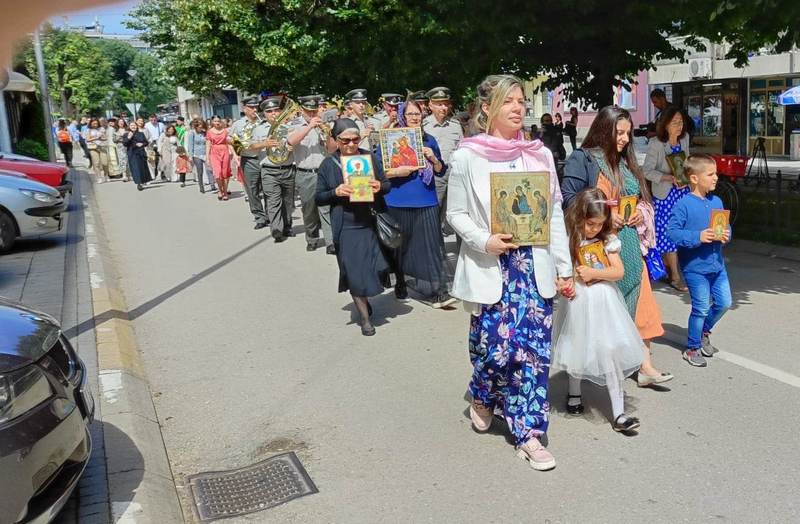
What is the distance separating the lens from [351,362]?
595 cm

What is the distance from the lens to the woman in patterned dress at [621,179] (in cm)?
493

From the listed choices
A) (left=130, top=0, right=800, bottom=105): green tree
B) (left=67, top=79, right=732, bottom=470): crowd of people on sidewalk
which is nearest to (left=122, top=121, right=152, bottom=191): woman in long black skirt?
(left=130, top=0, right=800, bottom=105): green tree

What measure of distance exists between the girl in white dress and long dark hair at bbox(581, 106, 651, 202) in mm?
509

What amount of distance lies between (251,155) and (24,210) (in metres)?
3.41

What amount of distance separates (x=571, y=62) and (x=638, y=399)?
23.8 feet

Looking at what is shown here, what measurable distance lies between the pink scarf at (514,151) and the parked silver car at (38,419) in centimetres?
220

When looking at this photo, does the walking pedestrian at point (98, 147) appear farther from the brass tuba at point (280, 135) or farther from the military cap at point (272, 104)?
the brass tuba at point (280, 135)

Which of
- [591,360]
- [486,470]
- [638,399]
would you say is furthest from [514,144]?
[638,399]

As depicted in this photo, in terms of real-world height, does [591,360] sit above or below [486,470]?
above

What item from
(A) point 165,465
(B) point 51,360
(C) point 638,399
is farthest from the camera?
(C) point 638,399

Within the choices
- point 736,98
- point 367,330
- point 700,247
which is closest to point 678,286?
point 700,247

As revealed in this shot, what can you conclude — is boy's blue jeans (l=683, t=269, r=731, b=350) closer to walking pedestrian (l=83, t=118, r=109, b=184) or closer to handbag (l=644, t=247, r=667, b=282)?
handbag (l=644, t=247, r=667, b=282)

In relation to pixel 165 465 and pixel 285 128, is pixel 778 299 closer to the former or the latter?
pixel 165 465

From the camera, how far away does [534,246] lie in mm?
4055
